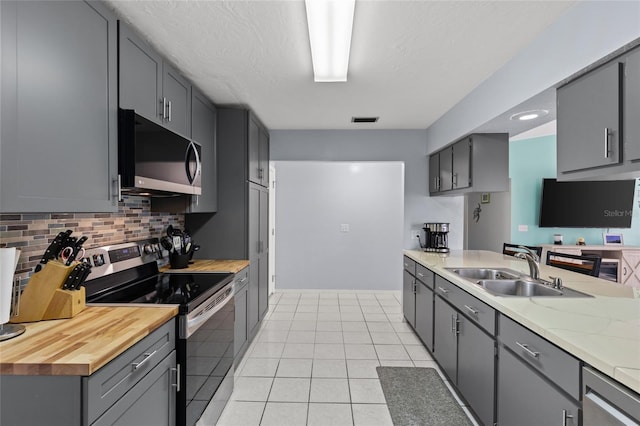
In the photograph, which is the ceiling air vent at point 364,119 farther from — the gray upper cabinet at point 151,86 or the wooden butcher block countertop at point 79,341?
the wooden butcher block countertop at point 79,341

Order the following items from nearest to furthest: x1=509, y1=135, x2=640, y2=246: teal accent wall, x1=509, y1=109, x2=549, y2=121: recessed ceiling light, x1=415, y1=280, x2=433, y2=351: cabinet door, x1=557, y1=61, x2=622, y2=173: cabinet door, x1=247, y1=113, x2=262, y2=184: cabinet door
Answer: x1=557, y1=61, x2=622, y2=173: cabinet door → x1=509, y1=109, x2=549, y2=121: recessed ceiling light → x1=415, y1=280, x2=433, y2=351: cabinet door → x1=247, y1=113, x2=262, y2=184: cabinet door → x1=509, y1=135, x2=640, y2=246: teal accent wall

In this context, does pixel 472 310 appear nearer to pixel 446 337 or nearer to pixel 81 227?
pixel 446 337

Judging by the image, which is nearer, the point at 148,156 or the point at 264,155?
the point at 148,156

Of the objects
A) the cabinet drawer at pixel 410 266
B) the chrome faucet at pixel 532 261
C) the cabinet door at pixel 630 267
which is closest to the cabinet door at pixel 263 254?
the cabinet drawer at pixel 410 266

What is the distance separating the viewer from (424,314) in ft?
9.91

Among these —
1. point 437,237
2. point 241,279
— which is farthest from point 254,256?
point 437,237

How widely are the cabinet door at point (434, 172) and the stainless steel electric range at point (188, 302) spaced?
2.68 meters

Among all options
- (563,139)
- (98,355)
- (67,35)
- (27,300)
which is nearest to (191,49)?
(67,35)

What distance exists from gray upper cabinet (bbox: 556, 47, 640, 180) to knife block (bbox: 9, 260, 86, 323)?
2527 millimetres

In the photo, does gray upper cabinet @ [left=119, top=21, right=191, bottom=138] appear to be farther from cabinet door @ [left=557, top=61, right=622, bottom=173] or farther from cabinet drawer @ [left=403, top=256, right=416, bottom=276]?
cabinet drawer @ [left=403, top=256, right=416, bottom=276]

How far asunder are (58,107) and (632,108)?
7.91 feet

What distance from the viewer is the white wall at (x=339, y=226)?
17.0 feet

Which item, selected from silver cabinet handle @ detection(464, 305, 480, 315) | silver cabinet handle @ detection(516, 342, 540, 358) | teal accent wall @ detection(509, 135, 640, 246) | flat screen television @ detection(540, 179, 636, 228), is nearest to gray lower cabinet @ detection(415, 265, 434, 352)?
silver cabinet handle @ detection(464, 305, 480, 315)

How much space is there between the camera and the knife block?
132 centimetres
